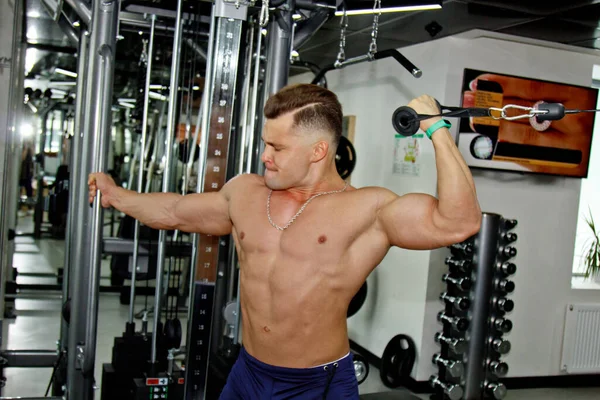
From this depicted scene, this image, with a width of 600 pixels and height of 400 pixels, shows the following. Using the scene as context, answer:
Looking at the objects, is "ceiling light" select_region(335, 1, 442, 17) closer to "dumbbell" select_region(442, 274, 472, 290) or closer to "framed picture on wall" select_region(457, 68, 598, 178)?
"framed picture on wall" select_region(457, 68, 598, 178)

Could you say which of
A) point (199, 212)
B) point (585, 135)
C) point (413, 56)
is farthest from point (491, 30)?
point (199, 212)

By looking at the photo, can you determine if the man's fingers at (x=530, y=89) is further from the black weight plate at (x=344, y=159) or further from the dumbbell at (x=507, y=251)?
the dumbbell at (x=507, y=251)

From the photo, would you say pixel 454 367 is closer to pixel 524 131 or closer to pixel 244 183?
pixel 524 131

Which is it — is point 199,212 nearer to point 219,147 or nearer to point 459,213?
point 219,147

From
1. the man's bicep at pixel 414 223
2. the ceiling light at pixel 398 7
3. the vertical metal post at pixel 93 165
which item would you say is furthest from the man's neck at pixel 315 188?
Answer: the ceiling light at pixel 398 7

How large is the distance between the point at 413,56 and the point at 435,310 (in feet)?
5.77

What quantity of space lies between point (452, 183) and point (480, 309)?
2677mm

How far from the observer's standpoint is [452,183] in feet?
5.21

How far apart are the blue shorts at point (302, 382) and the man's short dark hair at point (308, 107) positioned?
667 millimetres

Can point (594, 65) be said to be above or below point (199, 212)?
above

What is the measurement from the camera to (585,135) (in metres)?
4.66

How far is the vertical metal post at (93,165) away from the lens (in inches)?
101

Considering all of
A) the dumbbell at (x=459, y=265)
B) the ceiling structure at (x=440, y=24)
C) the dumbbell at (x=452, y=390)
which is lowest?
the dumbbell at (x=452, y=390)

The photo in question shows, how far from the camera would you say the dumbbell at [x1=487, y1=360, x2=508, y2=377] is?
407 centimetres
